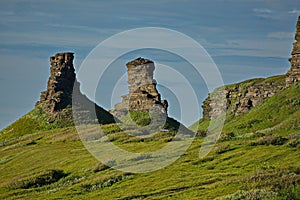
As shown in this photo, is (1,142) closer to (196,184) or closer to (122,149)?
(122,149)

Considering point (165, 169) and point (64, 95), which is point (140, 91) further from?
point (165, 169)

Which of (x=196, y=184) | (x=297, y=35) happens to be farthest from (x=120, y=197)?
(x=297, y=35)

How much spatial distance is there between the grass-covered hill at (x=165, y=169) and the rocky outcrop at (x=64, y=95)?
1755 centimetres

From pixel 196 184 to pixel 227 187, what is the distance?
21.3 ft

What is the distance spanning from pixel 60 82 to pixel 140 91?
2199 cm

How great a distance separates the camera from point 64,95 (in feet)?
475

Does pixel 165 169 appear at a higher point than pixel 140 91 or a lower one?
lower

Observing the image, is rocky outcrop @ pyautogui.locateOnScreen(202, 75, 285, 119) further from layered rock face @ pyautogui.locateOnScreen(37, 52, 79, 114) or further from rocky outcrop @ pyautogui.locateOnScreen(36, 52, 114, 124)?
layered rock face @ pyautogui.locateOnScreen(37, 52, 79, 114)

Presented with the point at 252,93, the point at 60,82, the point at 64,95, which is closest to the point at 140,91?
the point at 64,95

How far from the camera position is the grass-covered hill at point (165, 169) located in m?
48.8

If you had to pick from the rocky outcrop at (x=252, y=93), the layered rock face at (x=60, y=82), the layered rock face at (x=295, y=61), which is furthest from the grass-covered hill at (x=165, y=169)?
the rocky outcrop at (x=252, y=93)

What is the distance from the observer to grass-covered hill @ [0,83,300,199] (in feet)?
160

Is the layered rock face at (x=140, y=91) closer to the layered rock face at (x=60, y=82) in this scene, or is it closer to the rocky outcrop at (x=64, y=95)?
the rocky outcrop at (x=64, y=95)

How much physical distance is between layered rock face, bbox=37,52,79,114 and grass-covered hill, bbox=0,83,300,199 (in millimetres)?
20430
